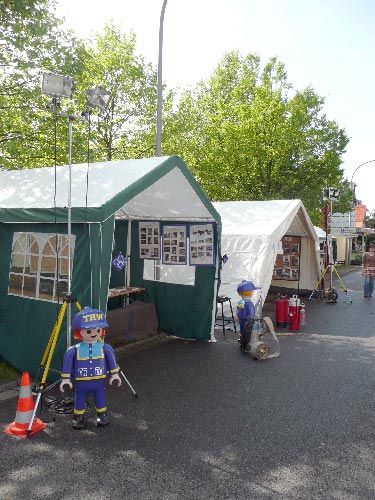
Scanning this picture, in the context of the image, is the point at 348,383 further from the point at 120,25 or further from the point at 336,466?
the point at 120,25

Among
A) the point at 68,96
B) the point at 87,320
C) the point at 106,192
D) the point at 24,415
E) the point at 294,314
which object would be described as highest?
the point at 68,96

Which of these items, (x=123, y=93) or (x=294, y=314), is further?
(x=123, y=93)

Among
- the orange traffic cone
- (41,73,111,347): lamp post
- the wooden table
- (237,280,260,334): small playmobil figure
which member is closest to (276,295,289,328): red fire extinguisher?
(237,280,260,334): small playmobil figure

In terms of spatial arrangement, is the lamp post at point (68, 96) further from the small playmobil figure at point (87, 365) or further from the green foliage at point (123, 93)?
the green foliage at point (123, 93)

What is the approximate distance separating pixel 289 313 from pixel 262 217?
3.31 meters

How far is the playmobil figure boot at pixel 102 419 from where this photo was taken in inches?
193

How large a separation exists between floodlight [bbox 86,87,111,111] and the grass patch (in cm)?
403

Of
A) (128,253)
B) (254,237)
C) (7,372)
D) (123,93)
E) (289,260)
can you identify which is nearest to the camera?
(7,372)

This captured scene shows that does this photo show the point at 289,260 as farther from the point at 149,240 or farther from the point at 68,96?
the point at 68,96

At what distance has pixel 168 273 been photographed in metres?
9.18

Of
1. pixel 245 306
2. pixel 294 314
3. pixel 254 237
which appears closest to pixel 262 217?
pixel 254 237

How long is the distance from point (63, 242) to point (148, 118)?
13854 millimetres

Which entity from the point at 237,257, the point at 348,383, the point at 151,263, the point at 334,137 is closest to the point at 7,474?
the point at 348,383

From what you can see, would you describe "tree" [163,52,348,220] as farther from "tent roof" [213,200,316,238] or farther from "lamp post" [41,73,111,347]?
"lamp post" [41,73,111,347]
